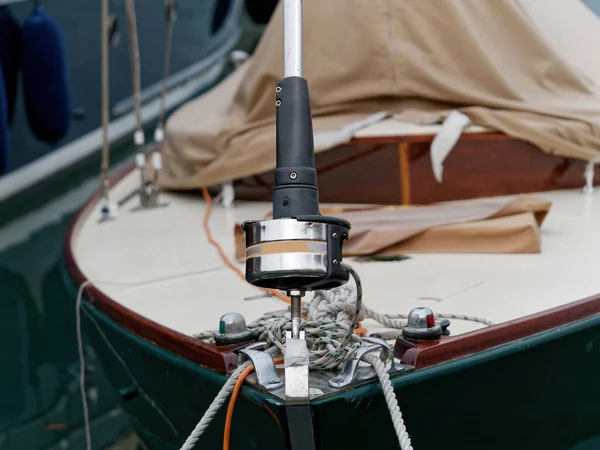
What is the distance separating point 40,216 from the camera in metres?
6.22

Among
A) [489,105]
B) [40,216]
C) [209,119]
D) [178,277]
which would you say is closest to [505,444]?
[178,277]

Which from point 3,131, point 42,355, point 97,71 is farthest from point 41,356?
point 97,71

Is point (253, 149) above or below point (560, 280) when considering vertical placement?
above

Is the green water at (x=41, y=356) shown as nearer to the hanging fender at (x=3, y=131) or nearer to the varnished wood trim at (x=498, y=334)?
the hanging fender at (x=3, y=131)

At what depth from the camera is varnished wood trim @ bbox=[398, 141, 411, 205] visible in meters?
3.13

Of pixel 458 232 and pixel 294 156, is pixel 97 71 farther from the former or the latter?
pixel 294 156

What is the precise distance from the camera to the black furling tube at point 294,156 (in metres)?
1.47

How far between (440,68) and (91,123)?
5.07 metres

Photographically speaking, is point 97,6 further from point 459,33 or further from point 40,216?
point 459,33

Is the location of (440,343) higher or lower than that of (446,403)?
higher

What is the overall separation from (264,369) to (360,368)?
0.19 meters

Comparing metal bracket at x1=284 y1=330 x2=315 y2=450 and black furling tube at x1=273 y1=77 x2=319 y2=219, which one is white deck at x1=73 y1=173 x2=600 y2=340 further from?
black furling tube at x1=273 y1=77 x2=319 y2=219

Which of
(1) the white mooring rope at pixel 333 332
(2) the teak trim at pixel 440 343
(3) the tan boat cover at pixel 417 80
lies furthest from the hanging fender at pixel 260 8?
(1) the white mooring rope at pixel 333 332

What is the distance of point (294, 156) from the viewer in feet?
4.84
